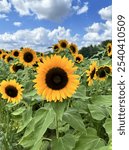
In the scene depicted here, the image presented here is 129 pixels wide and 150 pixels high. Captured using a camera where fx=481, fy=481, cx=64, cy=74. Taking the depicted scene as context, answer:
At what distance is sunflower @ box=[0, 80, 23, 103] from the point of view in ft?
8.73

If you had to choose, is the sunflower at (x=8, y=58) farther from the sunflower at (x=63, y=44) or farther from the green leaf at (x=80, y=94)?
the green leaf at (x=80, y=94)

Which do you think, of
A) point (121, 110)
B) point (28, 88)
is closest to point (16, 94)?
point (28, 88)

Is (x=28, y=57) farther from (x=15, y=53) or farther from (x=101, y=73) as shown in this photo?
(x=15, y=53)

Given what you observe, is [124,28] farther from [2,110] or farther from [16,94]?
[2,110]

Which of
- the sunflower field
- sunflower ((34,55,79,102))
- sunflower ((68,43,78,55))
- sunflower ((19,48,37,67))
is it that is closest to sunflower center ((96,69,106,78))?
the sunflower field

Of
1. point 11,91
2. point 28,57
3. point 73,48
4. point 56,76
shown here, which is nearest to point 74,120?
point 56,76

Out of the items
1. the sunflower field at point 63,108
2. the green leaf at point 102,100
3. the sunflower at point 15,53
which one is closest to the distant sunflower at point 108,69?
the sunflower field at point 63,108

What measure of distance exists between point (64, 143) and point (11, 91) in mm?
813

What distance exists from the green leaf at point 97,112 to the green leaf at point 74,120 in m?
0.09

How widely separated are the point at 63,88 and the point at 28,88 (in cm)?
87

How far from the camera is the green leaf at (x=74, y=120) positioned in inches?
79.5

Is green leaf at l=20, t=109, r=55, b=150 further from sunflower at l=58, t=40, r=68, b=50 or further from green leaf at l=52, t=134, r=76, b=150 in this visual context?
sunflower at l=58, t=40, r=68, b=50

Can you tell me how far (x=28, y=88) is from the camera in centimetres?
275

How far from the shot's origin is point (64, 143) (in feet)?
6.81
